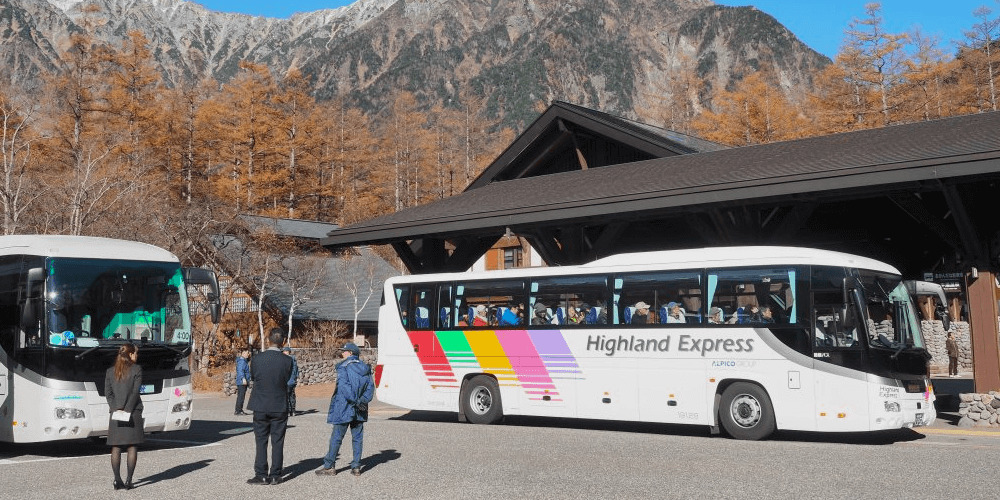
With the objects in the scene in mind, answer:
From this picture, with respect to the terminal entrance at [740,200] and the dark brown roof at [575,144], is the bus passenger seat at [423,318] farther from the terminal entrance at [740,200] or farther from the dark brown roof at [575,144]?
the dark brown roof at [575,144]

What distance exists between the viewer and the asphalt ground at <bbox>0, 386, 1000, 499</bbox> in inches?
349

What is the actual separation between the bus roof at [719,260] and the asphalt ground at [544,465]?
271 cm

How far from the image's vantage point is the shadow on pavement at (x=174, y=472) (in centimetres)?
988

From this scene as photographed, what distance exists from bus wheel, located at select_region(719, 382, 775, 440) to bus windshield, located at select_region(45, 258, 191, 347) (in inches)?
327

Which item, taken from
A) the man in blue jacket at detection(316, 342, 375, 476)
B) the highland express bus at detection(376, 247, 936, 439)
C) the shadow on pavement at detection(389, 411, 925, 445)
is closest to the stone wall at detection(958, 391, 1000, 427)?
the shadow on pavement at detection(389, 411, 925, 445)

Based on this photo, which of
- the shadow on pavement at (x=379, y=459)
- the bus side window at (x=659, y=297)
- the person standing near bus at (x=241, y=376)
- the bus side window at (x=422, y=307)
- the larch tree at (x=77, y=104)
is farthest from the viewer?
the larch tree at (x=77, y=104)

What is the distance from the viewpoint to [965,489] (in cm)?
859

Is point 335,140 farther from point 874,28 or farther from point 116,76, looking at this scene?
point 874,28

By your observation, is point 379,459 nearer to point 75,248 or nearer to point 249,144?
point 75,248

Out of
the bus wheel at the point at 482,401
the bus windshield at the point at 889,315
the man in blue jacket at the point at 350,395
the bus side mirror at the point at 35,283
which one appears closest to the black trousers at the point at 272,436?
the man in blue jacket at the point at 350,395

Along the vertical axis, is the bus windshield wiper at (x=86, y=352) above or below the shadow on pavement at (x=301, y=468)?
above

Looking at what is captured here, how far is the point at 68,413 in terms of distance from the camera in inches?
455

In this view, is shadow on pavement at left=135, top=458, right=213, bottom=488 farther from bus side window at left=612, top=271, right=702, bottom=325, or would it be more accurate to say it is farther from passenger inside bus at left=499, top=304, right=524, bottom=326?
bus side window at left=612, top=271, right=702, bottom=325

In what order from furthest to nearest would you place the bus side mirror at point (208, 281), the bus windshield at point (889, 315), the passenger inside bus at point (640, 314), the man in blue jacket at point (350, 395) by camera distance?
the passenger inside bus at point (640, 314) → the bus windshield at point (889, 315) → the bus side mirror at point (208, 281) → the man in blue jacket at point (350, 395)
